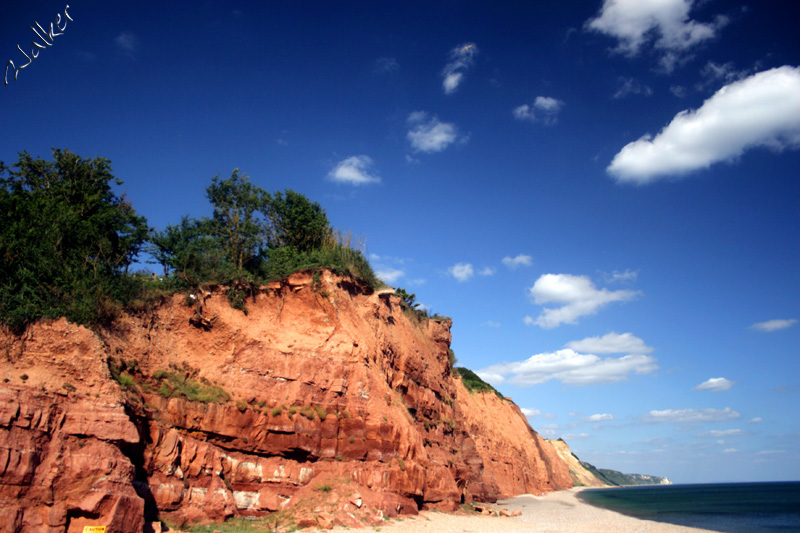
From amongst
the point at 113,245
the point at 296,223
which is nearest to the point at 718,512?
the point at 296,223

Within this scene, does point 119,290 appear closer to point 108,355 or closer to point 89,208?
point 108,355

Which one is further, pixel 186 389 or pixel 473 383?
pixel 473 383

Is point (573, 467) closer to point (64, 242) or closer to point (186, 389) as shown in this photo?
point (186, 389)

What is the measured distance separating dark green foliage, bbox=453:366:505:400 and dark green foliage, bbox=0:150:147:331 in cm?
4105

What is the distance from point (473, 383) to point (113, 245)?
48.2 m

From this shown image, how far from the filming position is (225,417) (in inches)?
720

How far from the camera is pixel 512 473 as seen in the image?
55.8 metres

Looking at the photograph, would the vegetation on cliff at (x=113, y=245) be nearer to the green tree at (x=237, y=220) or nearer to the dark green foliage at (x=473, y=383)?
the green tree at (x=237, y=220)

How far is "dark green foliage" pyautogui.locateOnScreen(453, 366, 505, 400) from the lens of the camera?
58.0 metres

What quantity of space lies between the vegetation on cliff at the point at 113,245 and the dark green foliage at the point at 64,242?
0.04 metres

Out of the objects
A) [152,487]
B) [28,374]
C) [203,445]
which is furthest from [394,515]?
[28,374]

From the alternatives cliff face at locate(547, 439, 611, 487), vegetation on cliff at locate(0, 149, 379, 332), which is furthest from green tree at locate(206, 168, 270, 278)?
cliff face at locate(547, 439, 611, 487)

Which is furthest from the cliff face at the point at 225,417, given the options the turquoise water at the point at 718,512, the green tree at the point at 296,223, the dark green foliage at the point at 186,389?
the turquoise water at the point at 718,512

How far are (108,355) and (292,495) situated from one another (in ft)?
28.2
